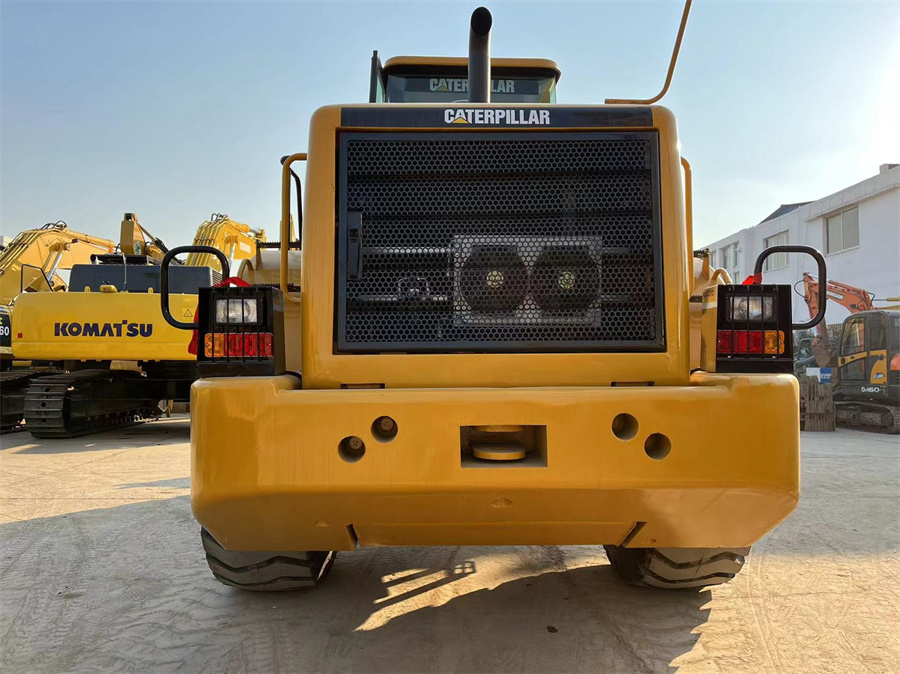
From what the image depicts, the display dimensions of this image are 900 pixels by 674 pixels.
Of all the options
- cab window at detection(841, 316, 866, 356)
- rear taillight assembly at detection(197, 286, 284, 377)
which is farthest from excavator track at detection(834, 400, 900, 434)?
rear taillight assembly at detection(197, 286, 284, 377)

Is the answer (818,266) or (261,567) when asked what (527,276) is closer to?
(818,266)

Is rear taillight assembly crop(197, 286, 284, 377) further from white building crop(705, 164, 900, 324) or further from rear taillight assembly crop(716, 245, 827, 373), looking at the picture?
white building crop(705, 164, 900, 324)

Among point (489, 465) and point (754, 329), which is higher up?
point (754, 329)

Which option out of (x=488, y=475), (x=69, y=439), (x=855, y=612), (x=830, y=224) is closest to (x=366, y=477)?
(x=488, y=475)

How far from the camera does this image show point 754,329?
2391mm

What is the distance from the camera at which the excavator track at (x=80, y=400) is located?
966 cm

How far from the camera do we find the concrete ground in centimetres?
272

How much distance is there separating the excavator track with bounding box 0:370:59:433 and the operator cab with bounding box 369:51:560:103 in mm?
9637

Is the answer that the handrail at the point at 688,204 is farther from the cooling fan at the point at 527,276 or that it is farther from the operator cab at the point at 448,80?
the operator cab at the point at 448,80

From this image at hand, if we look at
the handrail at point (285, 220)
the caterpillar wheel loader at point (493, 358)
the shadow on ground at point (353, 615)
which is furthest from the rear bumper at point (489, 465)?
the shadow on ground at point (353, 615)

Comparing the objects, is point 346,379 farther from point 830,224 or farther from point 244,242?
point 830,224

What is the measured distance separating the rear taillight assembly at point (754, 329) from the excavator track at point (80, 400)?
9.81 m

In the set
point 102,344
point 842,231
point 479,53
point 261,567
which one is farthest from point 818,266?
point 842,231

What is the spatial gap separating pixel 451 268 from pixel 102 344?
341 inches
